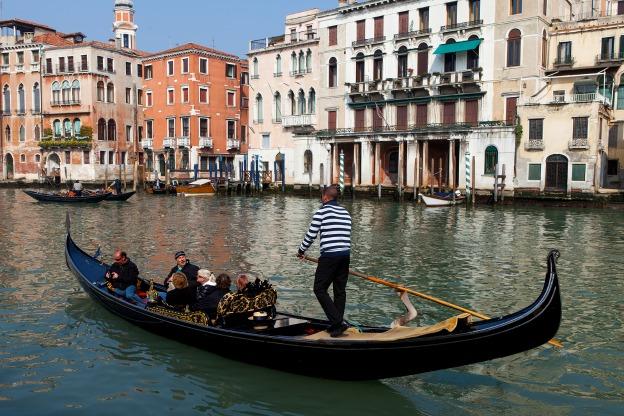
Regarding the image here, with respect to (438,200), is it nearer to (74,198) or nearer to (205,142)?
(74,198)

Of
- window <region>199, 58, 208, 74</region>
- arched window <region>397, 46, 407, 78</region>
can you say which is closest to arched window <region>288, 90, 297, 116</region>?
window <region>199, 58, 208, 74</region>

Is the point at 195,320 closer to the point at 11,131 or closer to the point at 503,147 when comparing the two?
the point at 503,147

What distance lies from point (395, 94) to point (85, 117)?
22516 mm

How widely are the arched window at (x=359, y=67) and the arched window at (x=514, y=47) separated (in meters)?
7.88

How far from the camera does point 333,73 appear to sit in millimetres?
32969

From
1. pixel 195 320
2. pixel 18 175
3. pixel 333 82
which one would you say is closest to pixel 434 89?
pixel 333 82

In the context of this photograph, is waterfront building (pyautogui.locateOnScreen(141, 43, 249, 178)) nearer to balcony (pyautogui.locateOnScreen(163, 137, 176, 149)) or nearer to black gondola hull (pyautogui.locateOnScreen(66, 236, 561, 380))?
balcony (pyautogui.locateOnScreen(163, 137, 176, 149))

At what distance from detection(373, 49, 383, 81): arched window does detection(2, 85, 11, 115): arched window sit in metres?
27.8

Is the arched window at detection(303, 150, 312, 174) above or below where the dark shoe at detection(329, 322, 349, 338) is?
above

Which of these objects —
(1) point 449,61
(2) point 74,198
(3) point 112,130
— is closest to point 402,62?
(1) point 449,61

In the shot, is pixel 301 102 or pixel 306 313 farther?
pixel 301 102

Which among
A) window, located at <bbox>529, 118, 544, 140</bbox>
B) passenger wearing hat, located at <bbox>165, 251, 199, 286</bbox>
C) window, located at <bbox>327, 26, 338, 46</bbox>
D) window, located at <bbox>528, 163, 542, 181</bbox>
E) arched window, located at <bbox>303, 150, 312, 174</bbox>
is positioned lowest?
passenger wearing hat, located at <bbox>165, 251, 199, 286</bbox>

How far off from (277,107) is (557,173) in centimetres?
1714

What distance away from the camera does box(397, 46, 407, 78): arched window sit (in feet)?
97.8
